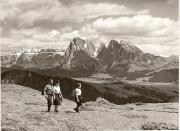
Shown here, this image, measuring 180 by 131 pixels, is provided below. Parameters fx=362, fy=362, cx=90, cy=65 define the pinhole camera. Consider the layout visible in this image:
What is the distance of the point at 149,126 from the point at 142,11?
10.1 metres

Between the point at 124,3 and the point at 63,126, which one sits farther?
the point at 124,3

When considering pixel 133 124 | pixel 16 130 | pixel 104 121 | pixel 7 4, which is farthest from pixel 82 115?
pixel 7 4

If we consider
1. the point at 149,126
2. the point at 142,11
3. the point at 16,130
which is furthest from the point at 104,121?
the point at 142,11

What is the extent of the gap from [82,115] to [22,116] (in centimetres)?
529

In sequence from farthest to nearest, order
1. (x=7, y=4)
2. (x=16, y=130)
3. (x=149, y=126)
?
1. (x=7, y=4)
2. (x=149, y=126)
3. (x=16, y=130)

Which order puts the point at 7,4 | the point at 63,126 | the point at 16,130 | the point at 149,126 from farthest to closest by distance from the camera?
the point at 7,4
the point at 149,126
the point at 63,126
the point at 16,130

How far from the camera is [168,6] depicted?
103ft

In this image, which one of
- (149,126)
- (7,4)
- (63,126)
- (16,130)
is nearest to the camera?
(16,130)

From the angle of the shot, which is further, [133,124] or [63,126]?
[133,124]

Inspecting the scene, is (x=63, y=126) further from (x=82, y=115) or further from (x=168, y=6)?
(x=168, y=6)

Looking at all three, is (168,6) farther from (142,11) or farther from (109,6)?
(109,6)

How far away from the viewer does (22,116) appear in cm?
3058

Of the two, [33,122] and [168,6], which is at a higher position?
[168,6]

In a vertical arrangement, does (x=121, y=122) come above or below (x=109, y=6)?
below
